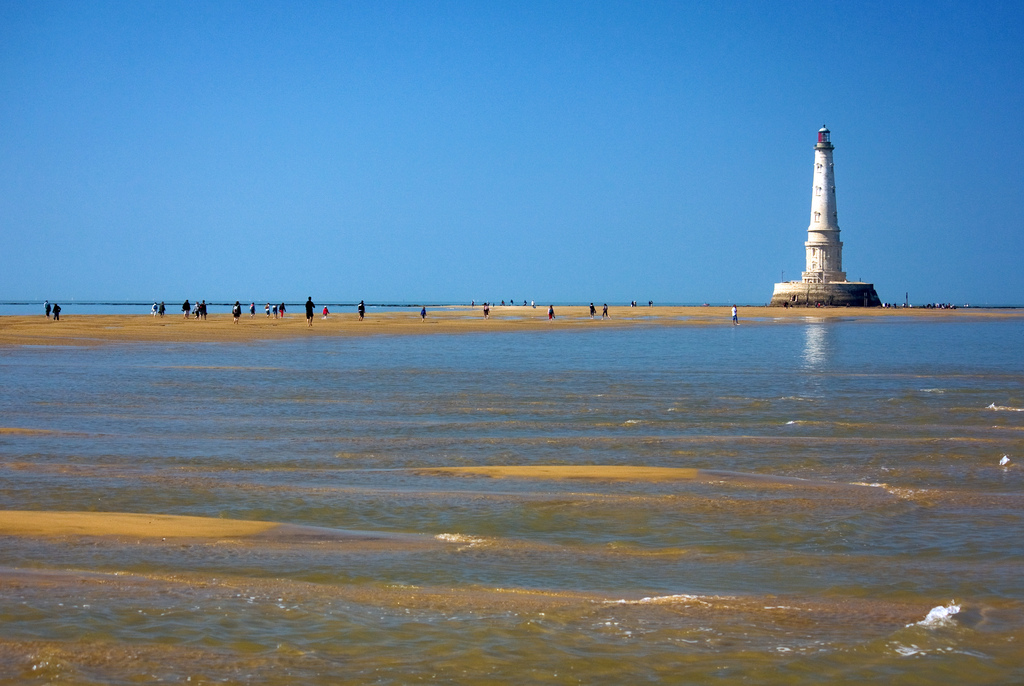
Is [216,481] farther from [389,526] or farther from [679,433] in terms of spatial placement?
[679,433]

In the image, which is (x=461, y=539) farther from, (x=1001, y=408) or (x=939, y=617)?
(x=1001, y=408)

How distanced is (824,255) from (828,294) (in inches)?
173

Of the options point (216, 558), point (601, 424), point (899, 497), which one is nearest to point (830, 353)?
point (601, 424)

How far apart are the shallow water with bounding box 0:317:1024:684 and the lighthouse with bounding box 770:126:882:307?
90691 mm

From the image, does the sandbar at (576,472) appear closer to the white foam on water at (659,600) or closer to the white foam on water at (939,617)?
the white foam on water at (659,600)

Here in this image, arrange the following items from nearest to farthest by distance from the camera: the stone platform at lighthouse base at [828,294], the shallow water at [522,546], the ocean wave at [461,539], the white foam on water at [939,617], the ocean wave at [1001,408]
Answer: the shallow water at [522,546] < the white foam on water at [939,617] < the ocean wave at [461,539] < the ocean wave at [1001,408] < the stone platform at lighthouse base at [828,294]

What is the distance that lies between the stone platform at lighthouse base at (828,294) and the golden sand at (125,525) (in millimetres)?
103657

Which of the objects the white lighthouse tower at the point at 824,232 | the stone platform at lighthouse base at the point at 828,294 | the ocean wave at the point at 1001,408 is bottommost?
the ocean wave at the point at 1001,408

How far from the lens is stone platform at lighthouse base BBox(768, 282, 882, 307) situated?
105 m

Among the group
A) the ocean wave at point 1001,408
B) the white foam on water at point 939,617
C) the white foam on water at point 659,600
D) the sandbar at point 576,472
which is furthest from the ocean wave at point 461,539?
the ocean wave at point 1001,408

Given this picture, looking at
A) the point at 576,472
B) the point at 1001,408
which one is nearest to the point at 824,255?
the point at 1001,408

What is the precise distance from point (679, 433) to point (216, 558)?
8.52m

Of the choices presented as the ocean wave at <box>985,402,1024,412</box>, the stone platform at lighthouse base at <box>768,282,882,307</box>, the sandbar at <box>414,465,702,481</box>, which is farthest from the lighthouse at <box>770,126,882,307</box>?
the sandbar at <box>414,465,702,481</box>

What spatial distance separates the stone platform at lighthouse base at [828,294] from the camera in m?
105
